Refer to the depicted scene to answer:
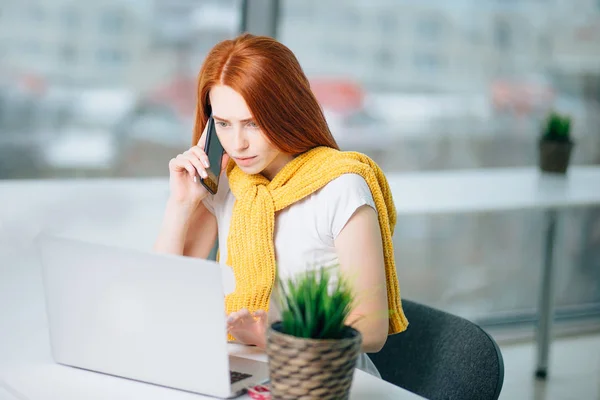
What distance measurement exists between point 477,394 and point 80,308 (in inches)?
25.6

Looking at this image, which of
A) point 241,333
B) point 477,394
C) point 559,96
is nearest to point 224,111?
point 241,333

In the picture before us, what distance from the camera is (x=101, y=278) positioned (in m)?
1.20

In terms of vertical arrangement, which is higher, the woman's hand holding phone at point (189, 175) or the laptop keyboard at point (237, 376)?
the woman's hand holding phone at point (189, 175)

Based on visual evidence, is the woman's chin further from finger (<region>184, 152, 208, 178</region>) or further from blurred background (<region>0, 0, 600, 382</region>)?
blurred background (<region>0, 0, 600, 382</region>)

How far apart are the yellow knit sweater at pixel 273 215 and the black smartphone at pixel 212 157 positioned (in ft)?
0.20

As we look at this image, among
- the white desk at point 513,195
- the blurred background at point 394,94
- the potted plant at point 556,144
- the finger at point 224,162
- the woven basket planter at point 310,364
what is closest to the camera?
the woven basket planter at point 310,364

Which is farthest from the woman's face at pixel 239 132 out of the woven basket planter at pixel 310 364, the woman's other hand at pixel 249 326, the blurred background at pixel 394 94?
the blurred background at pixel 394 94

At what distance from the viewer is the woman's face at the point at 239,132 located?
1.51 metres

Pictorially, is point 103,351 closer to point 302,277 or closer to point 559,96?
point 302,277

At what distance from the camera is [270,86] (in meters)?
1.51

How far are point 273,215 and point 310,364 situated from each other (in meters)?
0.59

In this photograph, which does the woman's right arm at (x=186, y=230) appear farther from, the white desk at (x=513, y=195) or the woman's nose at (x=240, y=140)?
the white desk at (x=513, y=195)

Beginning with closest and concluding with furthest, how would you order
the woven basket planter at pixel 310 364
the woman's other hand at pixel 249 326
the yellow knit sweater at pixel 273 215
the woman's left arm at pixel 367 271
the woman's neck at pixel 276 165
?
the woven basket planter at pixel 310 364, the woman's other hand at pixel 249 326, the woman's left arm at pixel 367 271, the yellow knit sweater at pixel 273 215, the woman's neck at pixel 276 165

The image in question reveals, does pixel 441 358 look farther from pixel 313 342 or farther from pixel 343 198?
pixel 313 342
